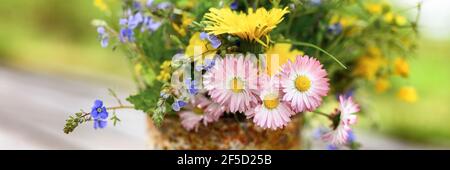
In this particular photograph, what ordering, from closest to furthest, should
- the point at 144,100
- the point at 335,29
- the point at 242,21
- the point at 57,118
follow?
the point at 242,21
the point at 144,100
the point at 335,29
the point at 57,118

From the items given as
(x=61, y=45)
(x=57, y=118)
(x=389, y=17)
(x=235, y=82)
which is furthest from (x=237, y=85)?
(x=61, y=45)

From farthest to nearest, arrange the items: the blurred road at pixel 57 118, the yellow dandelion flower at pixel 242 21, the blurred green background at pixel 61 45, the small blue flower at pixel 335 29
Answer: the blurred green background at pixel 61 45
the blurred road at pixel 57 118
the small blue flower at pixel 335 29
the yellow dandelion flower at pixel 242 21

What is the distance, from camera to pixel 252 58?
556 mm

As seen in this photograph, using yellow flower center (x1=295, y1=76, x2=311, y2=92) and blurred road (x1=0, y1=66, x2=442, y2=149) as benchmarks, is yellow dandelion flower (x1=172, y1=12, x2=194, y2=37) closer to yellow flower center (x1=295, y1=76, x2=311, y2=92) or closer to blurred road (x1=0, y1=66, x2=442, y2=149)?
yellow flower center (x1=295, y1=76, x2=311, y2=92)

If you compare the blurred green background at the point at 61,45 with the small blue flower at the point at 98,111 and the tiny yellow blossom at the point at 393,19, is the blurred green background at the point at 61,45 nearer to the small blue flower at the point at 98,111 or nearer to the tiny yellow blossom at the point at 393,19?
the tiny yellow blossom at the point at 393,19

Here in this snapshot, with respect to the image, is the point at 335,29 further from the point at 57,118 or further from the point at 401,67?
the point at 57,118

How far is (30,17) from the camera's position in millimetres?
3826

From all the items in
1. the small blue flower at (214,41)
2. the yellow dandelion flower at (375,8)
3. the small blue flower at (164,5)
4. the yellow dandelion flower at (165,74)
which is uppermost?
the yellow dandelion flower at (375,8)

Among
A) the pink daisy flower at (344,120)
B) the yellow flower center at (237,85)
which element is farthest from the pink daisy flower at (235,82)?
the pink daisy flower at (344,120)

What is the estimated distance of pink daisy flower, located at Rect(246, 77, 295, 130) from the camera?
1.75 ft

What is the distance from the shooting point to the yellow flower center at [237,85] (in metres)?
0.53

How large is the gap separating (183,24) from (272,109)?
0.58 feet

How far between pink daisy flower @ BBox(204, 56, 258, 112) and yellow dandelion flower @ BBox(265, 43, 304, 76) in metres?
0.02

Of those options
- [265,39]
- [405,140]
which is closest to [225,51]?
[265,39]
